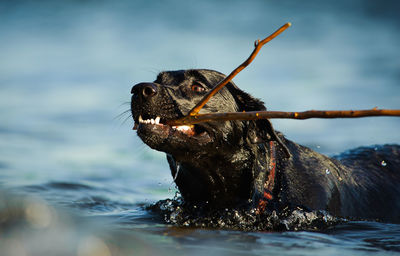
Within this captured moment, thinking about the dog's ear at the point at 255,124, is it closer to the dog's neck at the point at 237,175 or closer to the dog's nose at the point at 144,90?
the dog's neck at the point at 237,175

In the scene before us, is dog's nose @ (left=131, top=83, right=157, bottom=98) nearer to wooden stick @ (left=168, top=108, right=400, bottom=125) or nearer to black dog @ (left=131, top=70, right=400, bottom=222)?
black dog @ (left=131, top=70, right=400, bottom=222)

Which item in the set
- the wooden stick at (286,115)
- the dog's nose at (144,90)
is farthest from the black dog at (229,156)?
the wooden stick at (286,115)

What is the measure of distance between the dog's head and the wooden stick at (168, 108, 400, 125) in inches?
7.2

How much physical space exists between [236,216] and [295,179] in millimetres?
674

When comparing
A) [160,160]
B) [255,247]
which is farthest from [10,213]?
[160,160]

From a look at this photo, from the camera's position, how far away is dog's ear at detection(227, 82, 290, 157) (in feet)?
15.3

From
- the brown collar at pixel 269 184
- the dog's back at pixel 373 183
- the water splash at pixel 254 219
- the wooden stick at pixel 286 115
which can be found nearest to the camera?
the wooden stick at pixel 286 115

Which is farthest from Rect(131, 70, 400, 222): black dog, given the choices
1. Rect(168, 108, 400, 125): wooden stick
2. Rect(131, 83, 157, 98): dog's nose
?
Rect(168, 108, 400, 125): wooden stick

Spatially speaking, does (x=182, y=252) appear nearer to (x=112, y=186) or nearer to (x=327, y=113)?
(x=327, y=113)

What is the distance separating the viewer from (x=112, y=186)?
311 inches

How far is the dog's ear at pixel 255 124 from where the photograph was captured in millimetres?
4656

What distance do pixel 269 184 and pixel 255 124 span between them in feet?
1.86

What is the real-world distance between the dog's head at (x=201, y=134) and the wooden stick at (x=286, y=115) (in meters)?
0.18

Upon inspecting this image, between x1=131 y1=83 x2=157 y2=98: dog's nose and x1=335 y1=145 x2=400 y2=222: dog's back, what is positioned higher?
x1=131 y1=83 x2=157 y2=98: dog's nose
